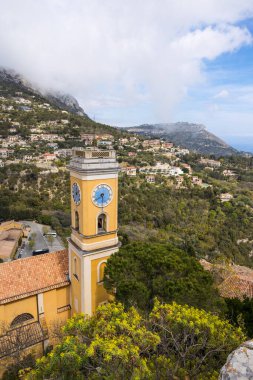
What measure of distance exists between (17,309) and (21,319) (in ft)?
2.75

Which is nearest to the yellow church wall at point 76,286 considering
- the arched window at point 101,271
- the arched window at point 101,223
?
the arched window at point 101,271

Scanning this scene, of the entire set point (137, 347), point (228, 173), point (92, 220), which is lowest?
point (228, 173)

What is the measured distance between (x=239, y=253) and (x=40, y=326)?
3610 centimetres

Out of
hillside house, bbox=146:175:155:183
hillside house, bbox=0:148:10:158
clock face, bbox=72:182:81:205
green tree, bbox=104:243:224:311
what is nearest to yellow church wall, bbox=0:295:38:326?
green tree, bbox=104:243:224:311

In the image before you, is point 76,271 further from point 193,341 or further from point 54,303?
point 193,341

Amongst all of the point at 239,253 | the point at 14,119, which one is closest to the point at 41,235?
the point at 239,253

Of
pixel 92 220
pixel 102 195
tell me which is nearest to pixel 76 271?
pixel 92 220

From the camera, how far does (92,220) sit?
45.8 ft

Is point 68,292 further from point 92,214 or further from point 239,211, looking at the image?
point 239,211

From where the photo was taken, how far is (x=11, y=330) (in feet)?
45.9

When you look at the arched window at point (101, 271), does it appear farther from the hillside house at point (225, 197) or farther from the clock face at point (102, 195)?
the hillside house at point (225, 197)

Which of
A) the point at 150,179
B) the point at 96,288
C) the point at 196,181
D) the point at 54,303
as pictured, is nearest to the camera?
the point at 96,288

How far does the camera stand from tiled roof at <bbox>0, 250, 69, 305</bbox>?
46.0 ft

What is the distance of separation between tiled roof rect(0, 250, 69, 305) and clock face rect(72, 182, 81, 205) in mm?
4210
